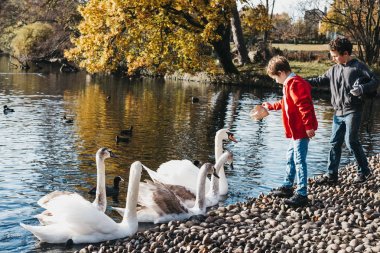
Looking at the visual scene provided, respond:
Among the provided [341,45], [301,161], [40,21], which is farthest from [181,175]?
[40,21]

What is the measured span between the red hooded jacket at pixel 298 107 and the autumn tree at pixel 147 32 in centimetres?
1608

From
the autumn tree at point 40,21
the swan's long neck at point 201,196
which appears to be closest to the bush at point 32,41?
the autumn tree at point 40,21

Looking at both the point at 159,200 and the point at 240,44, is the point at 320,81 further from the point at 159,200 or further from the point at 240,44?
the point at 240,44

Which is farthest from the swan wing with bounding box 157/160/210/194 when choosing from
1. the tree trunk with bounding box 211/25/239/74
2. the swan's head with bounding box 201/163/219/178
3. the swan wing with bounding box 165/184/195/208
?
the tree trunk with bounding box 211/25/239/74

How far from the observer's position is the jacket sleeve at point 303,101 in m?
9.20

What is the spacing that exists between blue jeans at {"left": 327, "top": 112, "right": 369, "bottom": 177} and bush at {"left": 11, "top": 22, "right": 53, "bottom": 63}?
205 feet

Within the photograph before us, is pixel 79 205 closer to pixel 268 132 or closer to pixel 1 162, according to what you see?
pixel 1 162

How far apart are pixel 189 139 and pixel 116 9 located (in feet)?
29.4

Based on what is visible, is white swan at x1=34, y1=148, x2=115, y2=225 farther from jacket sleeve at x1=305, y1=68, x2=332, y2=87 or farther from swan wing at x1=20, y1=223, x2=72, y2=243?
jacket sleeve at x1=305, y1=68, x2=332, y2=87

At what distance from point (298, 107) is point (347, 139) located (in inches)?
67.2

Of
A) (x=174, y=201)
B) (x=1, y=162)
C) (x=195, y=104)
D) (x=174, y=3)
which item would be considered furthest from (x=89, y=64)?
(x=174, y=201)

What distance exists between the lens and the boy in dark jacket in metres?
10.1

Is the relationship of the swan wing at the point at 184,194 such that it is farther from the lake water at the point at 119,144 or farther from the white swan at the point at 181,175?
the lake water at the point at 119,144

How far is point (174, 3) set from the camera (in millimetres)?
27500
